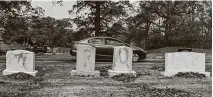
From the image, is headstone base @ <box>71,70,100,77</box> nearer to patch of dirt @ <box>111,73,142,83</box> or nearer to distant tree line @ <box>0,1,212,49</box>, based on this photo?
patch of dirt @ <box>111,73,142,83</box>

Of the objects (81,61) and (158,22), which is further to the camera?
(158,22)

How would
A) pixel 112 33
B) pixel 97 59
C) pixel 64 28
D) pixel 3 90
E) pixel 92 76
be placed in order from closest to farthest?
pixel 3 90 → pixel 92 76 → pixel 97 59 → pixel 112 33 → pixel 64 28

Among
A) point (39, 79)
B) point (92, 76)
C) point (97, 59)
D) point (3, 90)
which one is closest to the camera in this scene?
point (3, 90)

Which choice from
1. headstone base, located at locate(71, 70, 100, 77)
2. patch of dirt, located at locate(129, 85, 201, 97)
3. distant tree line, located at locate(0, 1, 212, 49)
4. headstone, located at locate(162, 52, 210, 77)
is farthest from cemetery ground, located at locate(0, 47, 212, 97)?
distant tree line, located at locate(0, 1, 212, 49)

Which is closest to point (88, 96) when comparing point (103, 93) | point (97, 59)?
point (103, 93)

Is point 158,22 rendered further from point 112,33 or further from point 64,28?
point 64,28

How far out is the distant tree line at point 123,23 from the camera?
2512cm

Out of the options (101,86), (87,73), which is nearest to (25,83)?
(101,86)

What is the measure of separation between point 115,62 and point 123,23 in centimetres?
1540

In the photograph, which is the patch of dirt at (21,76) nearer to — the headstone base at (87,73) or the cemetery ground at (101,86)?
the cemetery ground at (101,86)

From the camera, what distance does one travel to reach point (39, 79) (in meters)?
10.6

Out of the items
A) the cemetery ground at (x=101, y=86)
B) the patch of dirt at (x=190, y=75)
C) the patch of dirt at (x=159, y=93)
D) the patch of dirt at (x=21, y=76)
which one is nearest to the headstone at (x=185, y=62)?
the patch of dirt at (x=190, y=75)

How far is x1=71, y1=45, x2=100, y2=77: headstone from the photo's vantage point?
1175 cm

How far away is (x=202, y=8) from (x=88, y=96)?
22912 millimetres
